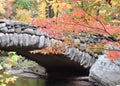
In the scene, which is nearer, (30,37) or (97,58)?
(30,37)

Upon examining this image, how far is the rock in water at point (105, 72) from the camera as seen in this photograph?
32.9ft

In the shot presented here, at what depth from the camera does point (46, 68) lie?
50.9 ft

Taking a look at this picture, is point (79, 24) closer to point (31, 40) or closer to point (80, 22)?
point (80, 22)

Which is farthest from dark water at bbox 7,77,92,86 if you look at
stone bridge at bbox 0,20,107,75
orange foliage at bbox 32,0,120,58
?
orange foliage at bbox 32,0,120,58

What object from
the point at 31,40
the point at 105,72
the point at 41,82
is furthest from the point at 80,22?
the point at 41,82

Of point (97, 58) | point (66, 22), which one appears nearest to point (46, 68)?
point (97, 58)

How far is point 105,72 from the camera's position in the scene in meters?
10.4

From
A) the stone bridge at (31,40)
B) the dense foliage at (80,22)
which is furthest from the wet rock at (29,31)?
the dense foliage at (80,22)

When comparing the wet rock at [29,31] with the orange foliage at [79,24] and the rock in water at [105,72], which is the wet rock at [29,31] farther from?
the rock in water at [105,72]

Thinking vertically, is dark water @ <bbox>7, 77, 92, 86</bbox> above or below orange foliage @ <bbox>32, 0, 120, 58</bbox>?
below

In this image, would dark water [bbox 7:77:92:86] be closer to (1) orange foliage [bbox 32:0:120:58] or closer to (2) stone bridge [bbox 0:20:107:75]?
(2) stone bridge [bbox 0:20:107:75]

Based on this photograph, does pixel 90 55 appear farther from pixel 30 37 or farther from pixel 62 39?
pixel 30 37

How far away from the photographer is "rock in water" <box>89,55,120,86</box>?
32.9ft

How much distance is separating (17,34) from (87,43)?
2.98 metres
